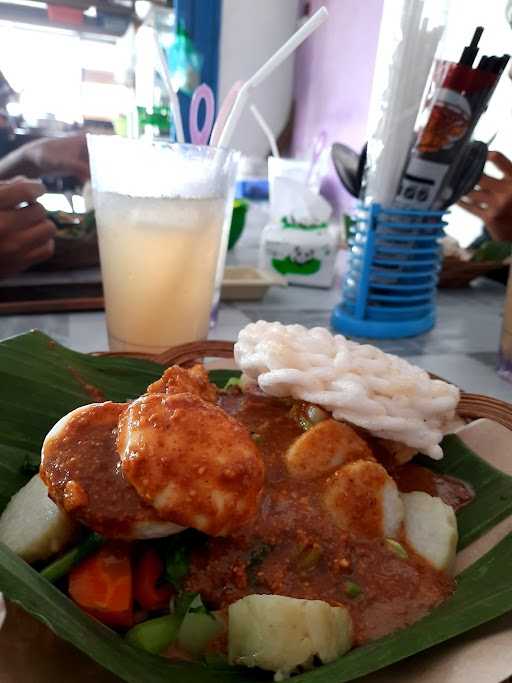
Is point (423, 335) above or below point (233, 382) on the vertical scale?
below

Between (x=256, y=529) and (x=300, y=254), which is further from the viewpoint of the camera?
(x=300, y=254)

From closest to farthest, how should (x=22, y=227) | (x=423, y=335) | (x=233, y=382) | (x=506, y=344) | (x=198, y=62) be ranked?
1. (x=233, y=382)
2. (x=506, y=344)
3. (x=22, y=227)
4. (x=423, y=335)
5. (x=198, y=62)

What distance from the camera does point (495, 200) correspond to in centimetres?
211

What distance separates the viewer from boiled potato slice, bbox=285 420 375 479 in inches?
33.6

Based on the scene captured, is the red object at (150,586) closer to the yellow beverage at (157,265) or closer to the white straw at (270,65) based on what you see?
the yellow beverage at (157,265)

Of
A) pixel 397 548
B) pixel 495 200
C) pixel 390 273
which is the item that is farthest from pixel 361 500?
pixel 495 200

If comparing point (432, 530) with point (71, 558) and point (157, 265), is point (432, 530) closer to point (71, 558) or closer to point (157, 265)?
point (71, 558)

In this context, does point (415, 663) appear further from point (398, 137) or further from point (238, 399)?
point (398, 137)

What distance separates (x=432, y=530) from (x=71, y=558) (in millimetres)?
499

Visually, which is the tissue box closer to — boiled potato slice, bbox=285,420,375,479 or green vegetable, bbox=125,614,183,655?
boiled potato slice, bbox=285,420,375,479

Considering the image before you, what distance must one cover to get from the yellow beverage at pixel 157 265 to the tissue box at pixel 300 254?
726 millimetres

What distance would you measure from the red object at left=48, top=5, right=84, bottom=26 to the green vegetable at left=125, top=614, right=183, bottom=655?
604 cm

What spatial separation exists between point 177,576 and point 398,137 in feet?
3.96

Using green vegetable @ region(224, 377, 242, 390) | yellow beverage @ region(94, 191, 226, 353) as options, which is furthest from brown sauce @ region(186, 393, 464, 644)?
yellow beverage @ region(94, 191, 226, 353)
